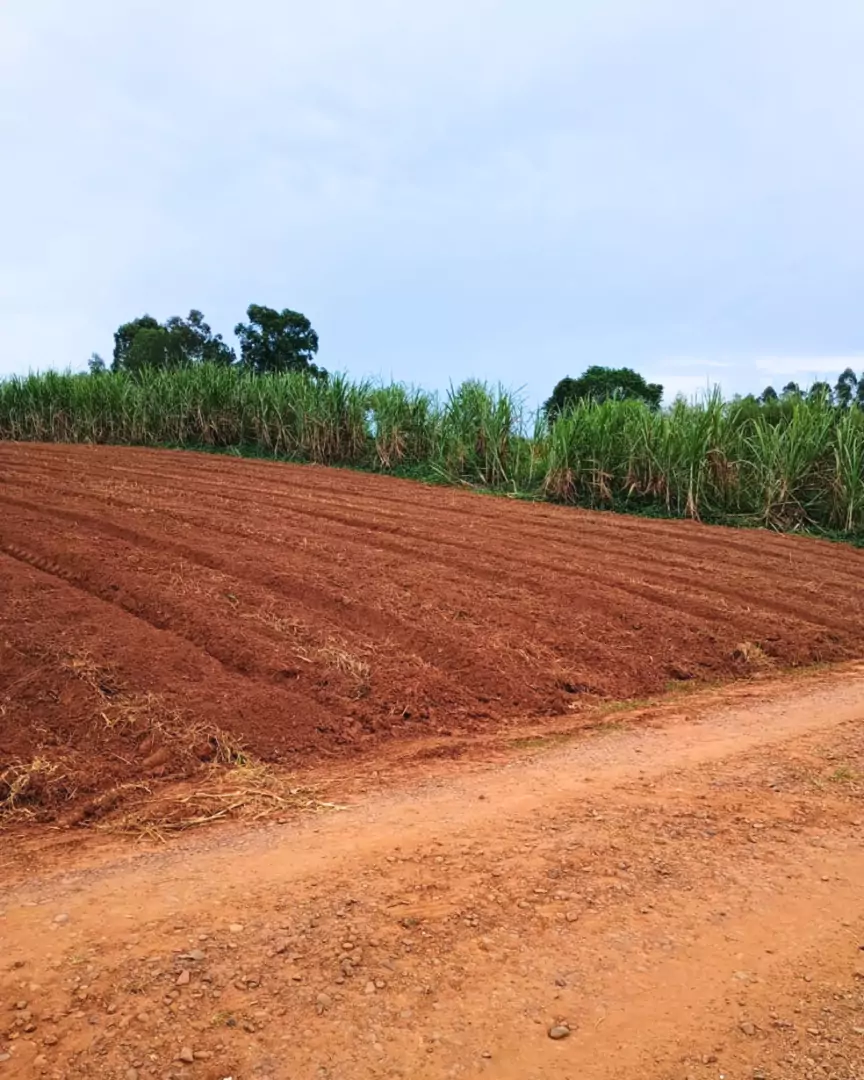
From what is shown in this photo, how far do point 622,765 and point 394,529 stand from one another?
4583 millimetres

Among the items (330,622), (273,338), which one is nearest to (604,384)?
(273,338)

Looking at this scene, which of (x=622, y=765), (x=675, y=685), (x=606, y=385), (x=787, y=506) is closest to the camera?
(x=622, y=765)

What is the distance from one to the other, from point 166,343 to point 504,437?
74.1ft

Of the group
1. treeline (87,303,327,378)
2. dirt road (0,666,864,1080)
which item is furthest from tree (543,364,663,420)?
dirt road (0,666,864,1080)

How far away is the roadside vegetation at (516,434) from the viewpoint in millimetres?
10859

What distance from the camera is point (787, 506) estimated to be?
1094 centimetres

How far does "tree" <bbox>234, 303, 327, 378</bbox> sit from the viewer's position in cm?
2955

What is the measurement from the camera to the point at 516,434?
13.3 m

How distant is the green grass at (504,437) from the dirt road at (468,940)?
814cm

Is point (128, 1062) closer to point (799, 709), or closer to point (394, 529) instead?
point (799, 709)

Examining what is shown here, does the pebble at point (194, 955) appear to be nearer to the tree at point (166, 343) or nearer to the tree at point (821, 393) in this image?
the tree at point (821, 393)

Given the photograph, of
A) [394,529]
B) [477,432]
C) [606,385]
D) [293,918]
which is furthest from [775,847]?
[606,385]

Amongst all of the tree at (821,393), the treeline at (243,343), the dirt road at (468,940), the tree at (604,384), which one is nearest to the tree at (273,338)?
the treeline at (243,343)

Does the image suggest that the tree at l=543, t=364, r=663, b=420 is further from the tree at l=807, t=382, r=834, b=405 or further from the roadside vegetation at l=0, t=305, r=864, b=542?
the tree at l=807, t=382, r=834, b=405
